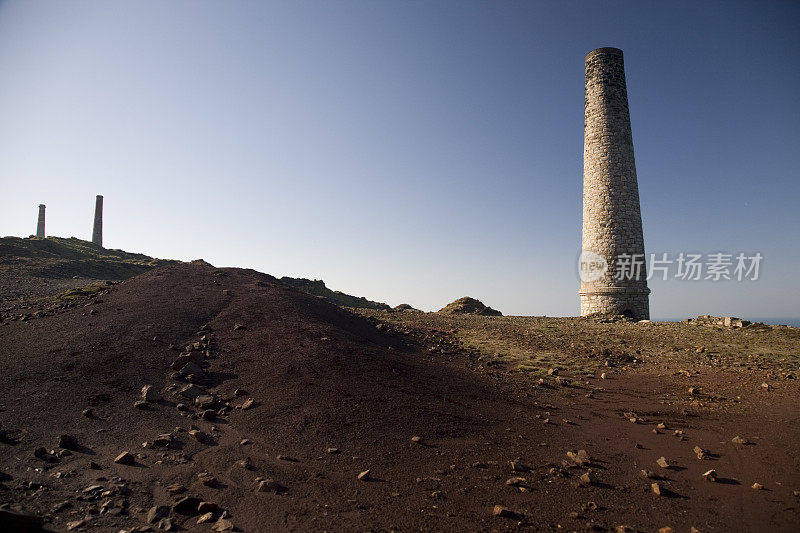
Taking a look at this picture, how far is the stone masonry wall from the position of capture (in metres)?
19.4

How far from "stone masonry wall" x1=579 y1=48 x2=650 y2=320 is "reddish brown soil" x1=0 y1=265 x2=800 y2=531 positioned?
29.9 feet

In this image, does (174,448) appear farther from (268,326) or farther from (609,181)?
(609,181)

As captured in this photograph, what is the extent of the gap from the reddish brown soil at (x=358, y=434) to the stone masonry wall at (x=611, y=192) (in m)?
9.13

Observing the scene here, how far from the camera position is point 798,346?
1220cm

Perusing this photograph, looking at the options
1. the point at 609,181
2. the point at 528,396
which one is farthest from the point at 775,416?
the point at 609,181

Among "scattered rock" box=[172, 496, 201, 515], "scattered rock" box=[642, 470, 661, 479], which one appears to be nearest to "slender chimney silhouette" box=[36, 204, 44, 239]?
"scattered rock" box=[172, 496, 201, 515]

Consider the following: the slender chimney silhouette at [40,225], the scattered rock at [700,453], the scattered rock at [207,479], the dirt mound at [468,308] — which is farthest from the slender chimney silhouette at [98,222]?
the scattered rock at [700,453]

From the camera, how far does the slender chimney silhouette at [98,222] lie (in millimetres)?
48312

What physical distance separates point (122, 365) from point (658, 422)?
10335 millimetres

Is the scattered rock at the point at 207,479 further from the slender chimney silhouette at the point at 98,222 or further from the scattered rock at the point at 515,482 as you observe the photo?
the slender chimney silhouette at the point at 98,222

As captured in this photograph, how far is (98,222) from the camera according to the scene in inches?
1945

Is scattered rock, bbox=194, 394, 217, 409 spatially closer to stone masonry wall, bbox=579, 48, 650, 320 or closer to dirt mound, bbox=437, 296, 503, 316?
stone masonry wall, bbox=579, 48, 650, 320

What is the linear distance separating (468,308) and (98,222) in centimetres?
4608

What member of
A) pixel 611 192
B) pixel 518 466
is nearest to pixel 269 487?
pixel 518 466
